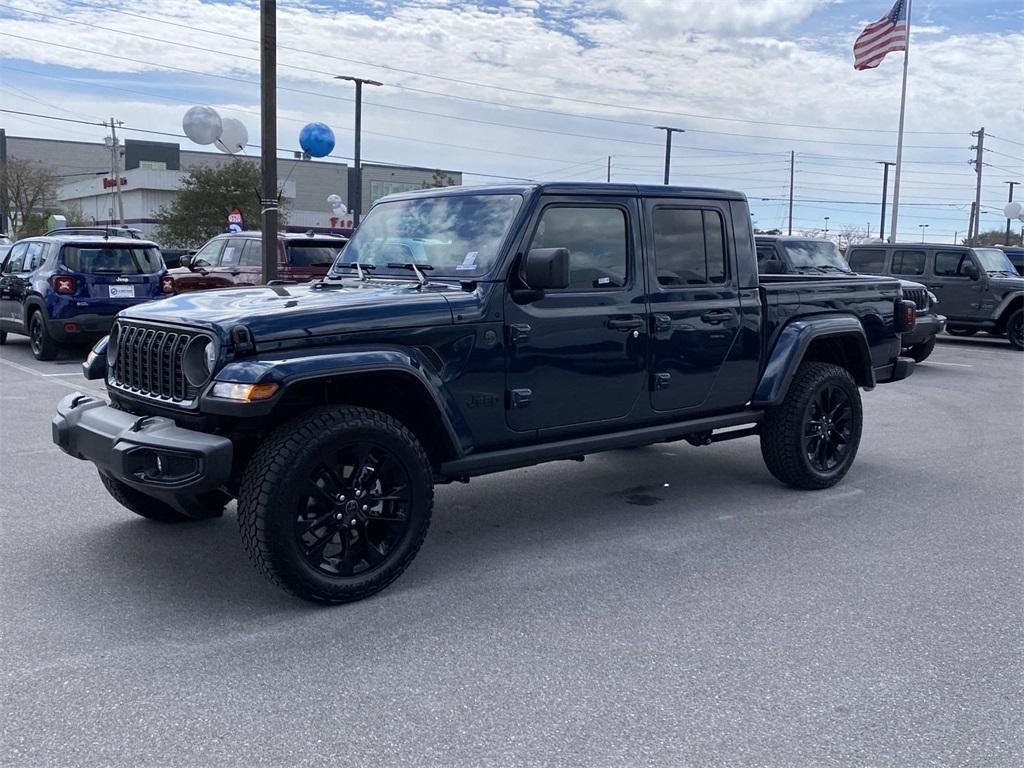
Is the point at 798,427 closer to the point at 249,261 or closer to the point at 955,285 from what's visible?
the point at 249,261

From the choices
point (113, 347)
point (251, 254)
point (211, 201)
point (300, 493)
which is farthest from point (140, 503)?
point (211, 201)

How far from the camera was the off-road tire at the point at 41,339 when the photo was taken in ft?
43.5

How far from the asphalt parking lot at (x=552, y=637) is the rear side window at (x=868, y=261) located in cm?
1151

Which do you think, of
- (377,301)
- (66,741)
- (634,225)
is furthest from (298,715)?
(634,225)

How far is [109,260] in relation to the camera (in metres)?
13.5

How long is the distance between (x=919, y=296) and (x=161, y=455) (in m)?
11.9

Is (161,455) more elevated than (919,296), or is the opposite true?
(919,296)

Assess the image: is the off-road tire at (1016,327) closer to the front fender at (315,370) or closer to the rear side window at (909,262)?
the rear side window at (909,262)

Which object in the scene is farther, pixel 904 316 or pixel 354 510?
pixel 904 316

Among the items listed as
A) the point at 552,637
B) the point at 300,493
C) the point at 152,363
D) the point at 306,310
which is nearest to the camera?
the point at 552,637

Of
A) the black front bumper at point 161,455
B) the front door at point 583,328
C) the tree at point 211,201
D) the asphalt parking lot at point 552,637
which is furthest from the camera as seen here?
the tree at point 211,201

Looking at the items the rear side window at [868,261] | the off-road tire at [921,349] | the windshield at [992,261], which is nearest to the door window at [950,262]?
the windshield at [992,261]

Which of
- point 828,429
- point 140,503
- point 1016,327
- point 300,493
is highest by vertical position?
point 300,493

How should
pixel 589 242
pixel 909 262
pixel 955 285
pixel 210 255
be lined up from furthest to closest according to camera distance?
pixel 909 262 → pixel 955 285 → pixel 210 255 → pixel 589 242
